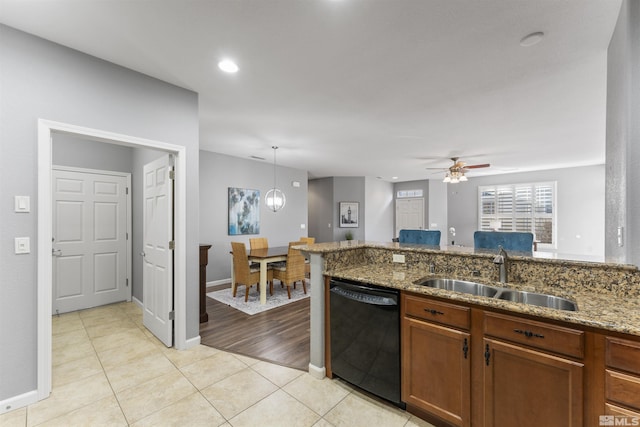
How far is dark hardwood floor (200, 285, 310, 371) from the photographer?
283cm

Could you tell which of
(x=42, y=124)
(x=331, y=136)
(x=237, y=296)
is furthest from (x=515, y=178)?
(x=42, y=124)

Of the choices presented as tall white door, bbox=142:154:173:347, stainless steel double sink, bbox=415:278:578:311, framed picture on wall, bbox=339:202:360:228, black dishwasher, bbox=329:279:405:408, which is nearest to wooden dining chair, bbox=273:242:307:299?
tall white door, bbox=142:154:173:347

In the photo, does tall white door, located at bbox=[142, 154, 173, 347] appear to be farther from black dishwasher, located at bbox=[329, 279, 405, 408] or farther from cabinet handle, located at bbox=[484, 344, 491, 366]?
cabinet handle, located at bbox=[484, 344, 491, 366]

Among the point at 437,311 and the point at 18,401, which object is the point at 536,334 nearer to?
the point at 437,311

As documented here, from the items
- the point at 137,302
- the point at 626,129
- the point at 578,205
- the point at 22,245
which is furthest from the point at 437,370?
the point at 578,205

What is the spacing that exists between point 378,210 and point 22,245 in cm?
869

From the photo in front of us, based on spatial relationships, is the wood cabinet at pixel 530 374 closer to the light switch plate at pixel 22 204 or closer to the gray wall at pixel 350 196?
the light switch plate at pixel 22 204

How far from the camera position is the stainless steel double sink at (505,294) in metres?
1.72

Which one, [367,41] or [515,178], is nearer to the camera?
[367,41]

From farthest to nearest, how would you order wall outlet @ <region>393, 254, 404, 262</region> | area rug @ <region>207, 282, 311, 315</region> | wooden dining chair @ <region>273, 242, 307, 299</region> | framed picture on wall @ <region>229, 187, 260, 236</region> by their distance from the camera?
1. framed picture on wall @ <region>229, 187, 260, 236</region>
2. wooden dining chair @ <region>273, 242, 307, 299</region>
3. area rug @ <region>207, 282, 311, 315</region>
4. wall outlet @ <region>393, 254, 404, 262</region>

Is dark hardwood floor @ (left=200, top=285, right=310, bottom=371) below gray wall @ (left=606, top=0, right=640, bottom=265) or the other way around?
below

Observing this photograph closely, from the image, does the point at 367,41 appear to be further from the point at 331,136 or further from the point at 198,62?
the point at 331,136

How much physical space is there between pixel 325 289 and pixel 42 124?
2.49m

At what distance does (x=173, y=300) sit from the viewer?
2889 mm
